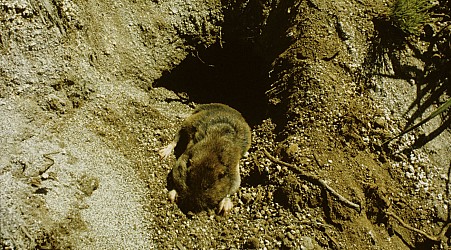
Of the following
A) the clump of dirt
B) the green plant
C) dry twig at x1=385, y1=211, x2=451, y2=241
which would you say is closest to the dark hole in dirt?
the clump of dirt

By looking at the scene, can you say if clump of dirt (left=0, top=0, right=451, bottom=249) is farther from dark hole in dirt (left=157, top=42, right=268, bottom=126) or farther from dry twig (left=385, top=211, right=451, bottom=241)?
dark hole in dirt (left=157, top=42, right=268, bottom=126)

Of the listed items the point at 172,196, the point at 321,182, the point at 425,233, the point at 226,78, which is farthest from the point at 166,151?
the point at 425,233

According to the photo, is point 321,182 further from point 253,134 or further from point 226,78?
point 226,78

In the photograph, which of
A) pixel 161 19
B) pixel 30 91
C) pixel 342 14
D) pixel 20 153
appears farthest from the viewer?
pixel 161 19

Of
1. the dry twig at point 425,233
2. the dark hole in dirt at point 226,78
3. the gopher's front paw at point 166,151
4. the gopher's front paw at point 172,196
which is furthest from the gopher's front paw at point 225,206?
the dry twig at point 425,233

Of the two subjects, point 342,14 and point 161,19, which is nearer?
point 342,14

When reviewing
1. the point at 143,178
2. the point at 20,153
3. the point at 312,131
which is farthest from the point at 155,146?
the point at 312,131

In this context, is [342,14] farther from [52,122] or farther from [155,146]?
[52,122]

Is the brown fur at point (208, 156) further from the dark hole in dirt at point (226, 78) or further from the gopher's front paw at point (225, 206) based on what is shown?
the dark hole in dirt at point (226, 78)
